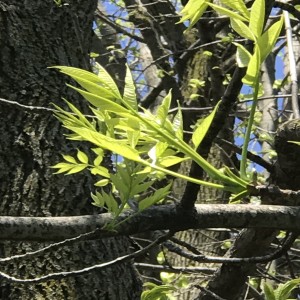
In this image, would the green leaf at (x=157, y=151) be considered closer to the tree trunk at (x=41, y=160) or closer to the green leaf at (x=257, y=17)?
the green leaf at (x=257, y=17)

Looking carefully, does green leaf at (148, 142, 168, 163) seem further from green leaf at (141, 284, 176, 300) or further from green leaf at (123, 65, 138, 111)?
green leaf at (141, 284, 176, 300)

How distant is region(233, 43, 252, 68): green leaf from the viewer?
2.69ft

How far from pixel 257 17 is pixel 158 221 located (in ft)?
1.17

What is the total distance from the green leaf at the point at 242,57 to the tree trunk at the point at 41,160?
0.79 m

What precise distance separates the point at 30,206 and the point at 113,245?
0.82 feet

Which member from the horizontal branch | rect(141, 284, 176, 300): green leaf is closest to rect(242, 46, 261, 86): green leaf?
the horizontal branch

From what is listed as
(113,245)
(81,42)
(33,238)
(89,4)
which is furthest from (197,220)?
(89,4)

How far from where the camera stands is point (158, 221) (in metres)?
0.96

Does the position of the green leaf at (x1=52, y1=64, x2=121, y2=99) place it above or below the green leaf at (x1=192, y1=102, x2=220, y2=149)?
above

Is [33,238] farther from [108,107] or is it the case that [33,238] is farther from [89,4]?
[89,4]

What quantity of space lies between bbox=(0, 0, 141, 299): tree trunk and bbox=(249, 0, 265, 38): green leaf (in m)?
0.85

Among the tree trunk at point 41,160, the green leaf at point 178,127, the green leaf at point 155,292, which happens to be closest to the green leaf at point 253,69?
the green leaf at point 178,127

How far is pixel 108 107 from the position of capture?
0.76m

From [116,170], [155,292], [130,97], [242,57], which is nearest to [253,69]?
[242,57]
